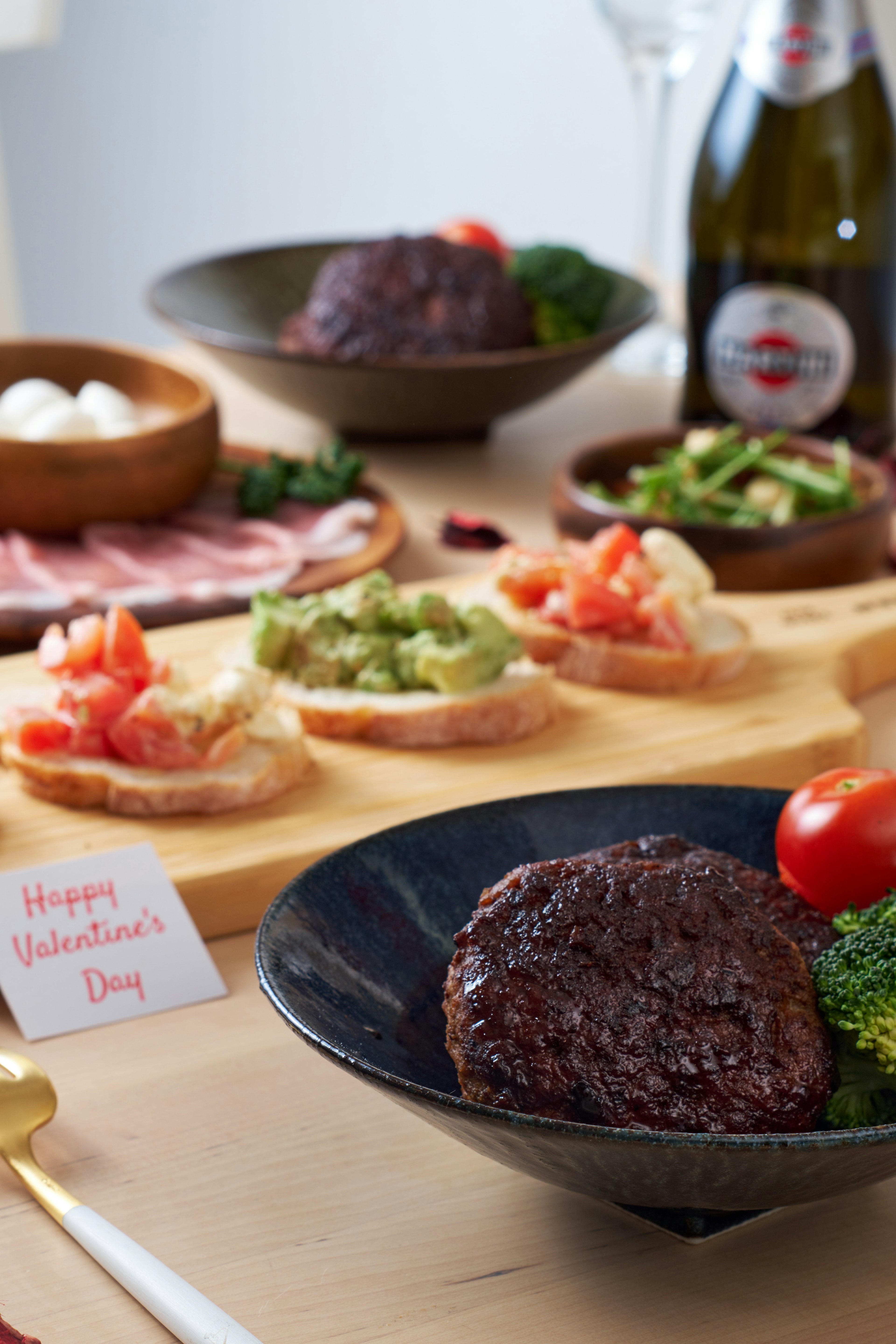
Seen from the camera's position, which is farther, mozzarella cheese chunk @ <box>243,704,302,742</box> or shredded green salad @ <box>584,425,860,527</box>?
shredded green salad @ <box>584,425,860,527</box>

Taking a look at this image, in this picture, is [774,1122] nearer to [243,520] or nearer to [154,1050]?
[154,1050]

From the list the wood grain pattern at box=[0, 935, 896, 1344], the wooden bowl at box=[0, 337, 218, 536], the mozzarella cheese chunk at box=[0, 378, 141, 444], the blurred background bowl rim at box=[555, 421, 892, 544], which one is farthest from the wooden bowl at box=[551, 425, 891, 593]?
the wood grain pattern at box=[0, 935, 896, 1344]

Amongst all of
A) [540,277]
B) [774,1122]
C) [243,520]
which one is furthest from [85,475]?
[774,1122]

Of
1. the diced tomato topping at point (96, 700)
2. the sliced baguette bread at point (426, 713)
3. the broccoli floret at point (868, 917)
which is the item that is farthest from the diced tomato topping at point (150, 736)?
the broccoli floret at point (868, 917)

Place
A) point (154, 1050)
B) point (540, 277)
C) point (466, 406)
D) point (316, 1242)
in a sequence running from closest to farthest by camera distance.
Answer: point (316, 1242) < point (154, 1050) < point (466, 406) < point (540, 277)

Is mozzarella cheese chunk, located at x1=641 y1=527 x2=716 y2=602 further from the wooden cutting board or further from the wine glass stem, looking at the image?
the wine glass stem

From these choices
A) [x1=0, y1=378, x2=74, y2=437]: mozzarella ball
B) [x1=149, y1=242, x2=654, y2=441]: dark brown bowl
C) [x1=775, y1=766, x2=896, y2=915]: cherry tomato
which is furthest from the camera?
[x1=149, y1=242, x2=654, y2=441]: dark brown bowl
